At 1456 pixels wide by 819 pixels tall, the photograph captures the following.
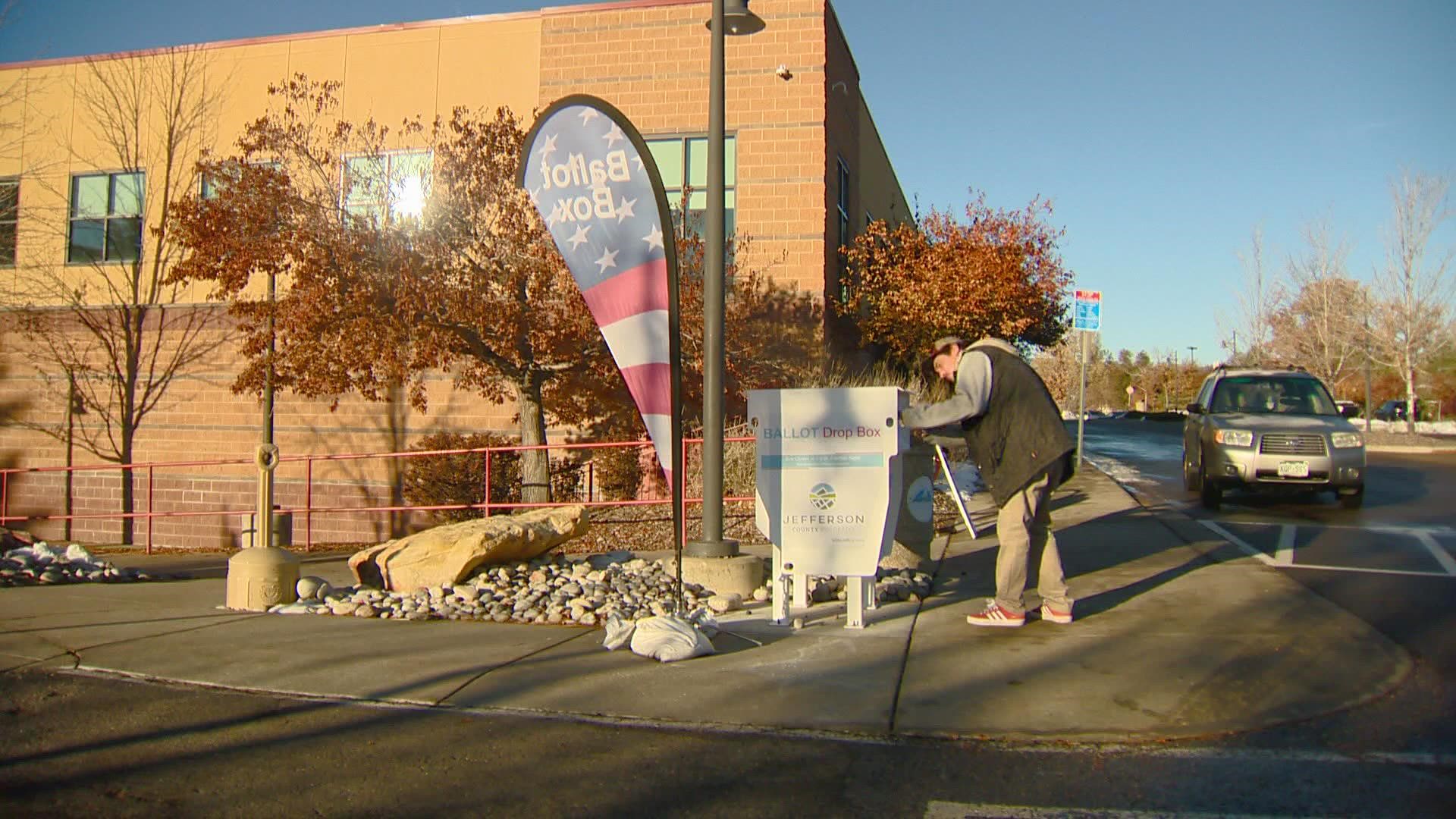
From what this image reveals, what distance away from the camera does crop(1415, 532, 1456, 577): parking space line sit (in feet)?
27.9

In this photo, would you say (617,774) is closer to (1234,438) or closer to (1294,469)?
(1234,438)

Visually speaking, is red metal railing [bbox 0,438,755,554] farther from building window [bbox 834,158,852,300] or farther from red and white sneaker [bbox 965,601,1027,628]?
building window [bbox 834,158,852,300]

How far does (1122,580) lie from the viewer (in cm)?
809

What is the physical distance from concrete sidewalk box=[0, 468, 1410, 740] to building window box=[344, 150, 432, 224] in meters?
6.67

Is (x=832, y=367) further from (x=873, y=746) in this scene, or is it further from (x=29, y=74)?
(x=29, y=74)

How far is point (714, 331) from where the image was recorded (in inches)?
305

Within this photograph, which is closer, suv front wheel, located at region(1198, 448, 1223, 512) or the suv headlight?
the suv headlight

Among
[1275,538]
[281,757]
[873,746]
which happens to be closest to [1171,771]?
[873,746]

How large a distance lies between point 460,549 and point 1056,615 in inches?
173

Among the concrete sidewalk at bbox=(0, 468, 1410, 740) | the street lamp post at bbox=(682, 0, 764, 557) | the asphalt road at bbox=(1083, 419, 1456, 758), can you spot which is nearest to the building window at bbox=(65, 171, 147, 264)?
the concrete sidewalk at bbox=(0, 468, 1410, 740)

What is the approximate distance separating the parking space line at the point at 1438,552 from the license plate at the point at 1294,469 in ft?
7.04

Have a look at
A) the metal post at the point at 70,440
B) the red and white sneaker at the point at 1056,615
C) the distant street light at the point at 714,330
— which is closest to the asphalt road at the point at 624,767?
the red and white sneaker at the point at 1056,615

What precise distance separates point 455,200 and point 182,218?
3.41 m

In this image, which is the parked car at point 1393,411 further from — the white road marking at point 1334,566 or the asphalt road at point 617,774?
the asphalt road at point 617,774
